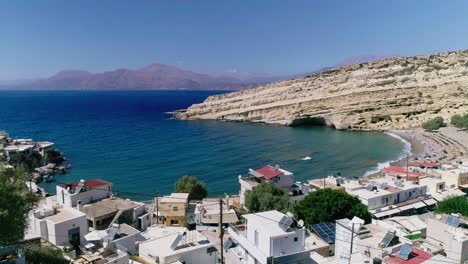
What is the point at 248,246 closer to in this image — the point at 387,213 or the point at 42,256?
the point at 42,256

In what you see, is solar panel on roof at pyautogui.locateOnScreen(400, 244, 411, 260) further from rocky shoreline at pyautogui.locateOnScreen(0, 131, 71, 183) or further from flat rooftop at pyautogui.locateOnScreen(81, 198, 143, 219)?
rocky shoreline at pyautogui.locateOnScreen(0, 131, 71, 183)

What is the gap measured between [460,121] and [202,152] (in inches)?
2319

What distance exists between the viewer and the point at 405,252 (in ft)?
55.6

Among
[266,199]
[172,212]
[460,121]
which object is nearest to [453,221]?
[266,199]

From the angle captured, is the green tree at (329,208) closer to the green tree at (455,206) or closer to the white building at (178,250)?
the green tree at (455,206)

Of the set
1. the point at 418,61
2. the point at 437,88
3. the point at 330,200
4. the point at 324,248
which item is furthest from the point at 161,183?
the point at 418,61

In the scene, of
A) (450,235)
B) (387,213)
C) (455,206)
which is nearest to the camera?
(450,235)

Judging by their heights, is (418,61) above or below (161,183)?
above

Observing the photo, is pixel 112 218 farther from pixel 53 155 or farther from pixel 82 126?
pixel 82 126

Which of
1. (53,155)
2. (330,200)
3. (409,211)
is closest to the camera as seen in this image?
(330,200)

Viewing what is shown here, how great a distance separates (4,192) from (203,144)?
62.7 metres

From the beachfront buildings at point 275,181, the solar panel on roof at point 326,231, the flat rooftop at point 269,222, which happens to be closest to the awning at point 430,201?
the beachfront buildings at point 275,181

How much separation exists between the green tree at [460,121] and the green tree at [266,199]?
66393mm

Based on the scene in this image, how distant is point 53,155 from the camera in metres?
61.6
